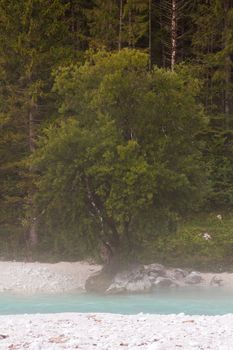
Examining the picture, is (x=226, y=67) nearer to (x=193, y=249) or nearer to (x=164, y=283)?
(x=193, y=249)

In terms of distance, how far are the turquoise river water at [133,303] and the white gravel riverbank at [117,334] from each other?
5711mm

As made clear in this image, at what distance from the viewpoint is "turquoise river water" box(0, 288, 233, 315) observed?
17.7 m

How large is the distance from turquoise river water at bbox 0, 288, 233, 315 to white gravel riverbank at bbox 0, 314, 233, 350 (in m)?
5.71

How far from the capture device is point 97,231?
77.5 ft

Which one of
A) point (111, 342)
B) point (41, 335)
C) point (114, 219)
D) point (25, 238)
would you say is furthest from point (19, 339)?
point (25, 238)

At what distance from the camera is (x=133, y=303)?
760 inches

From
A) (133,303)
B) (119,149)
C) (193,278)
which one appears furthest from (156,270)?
(119,149)

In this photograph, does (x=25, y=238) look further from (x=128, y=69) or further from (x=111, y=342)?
(x=111, y=342)

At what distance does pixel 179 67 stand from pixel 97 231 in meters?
7.51

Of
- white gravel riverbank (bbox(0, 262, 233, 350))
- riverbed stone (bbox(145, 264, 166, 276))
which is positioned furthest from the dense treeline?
white gravel riverbank (bbox(0, 262, 233, 350))

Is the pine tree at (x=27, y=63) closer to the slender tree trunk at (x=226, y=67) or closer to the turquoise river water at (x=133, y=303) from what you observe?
the turquoise river water at (x=133, y=303)

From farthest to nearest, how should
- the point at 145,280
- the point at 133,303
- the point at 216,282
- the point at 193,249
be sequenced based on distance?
the point at 193,249 → the point at 216,282 → the point at 145,280 → the point at 133,303

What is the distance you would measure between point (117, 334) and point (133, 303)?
31.2ft

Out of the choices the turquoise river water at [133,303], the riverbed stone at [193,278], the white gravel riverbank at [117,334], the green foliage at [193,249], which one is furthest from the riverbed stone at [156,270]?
the white gravel riverbank at [117,334]
